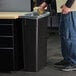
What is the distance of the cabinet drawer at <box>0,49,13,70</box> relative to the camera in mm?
4504

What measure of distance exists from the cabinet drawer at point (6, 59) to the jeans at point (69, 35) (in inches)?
33.8

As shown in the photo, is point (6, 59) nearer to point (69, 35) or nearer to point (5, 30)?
point (5, 30)

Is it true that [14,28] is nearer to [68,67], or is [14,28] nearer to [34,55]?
[34,55]

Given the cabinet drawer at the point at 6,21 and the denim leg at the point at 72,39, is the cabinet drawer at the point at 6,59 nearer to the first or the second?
the cabinet drawer at the point at 6,21

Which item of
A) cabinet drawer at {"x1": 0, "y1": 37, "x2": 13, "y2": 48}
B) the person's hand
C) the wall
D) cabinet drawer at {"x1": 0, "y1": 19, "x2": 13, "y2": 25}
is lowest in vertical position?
cabinet drawer at {"x1": 0, "y1": 37, "x2": 13, "y2": 48}

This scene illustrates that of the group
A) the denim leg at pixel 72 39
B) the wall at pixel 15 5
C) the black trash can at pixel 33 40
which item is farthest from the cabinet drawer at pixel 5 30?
the denim leg at pixel 72 39

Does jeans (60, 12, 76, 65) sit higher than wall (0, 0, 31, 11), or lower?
lower

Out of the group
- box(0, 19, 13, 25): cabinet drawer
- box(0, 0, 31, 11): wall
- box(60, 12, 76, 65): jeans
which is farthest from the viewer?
box(0, 0, 31, 11): wall

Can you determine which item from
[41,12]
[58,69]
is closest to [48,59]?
[58,69]

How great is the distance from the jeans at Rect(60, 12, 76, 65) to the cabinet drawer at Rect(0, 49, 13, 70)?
0.86 m

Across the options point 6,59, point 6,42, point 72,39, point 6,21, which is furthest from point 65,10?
point 6,59

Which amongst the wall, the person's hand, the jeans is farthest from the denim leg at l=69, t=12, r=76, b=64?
the wall

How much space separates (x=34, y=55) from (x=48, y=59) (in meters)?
0.84

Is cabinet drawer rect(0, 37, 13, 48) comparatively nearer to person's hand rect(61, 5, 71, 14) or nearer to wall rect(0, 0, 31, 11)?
wall rect(0, 0, 31, 11)
